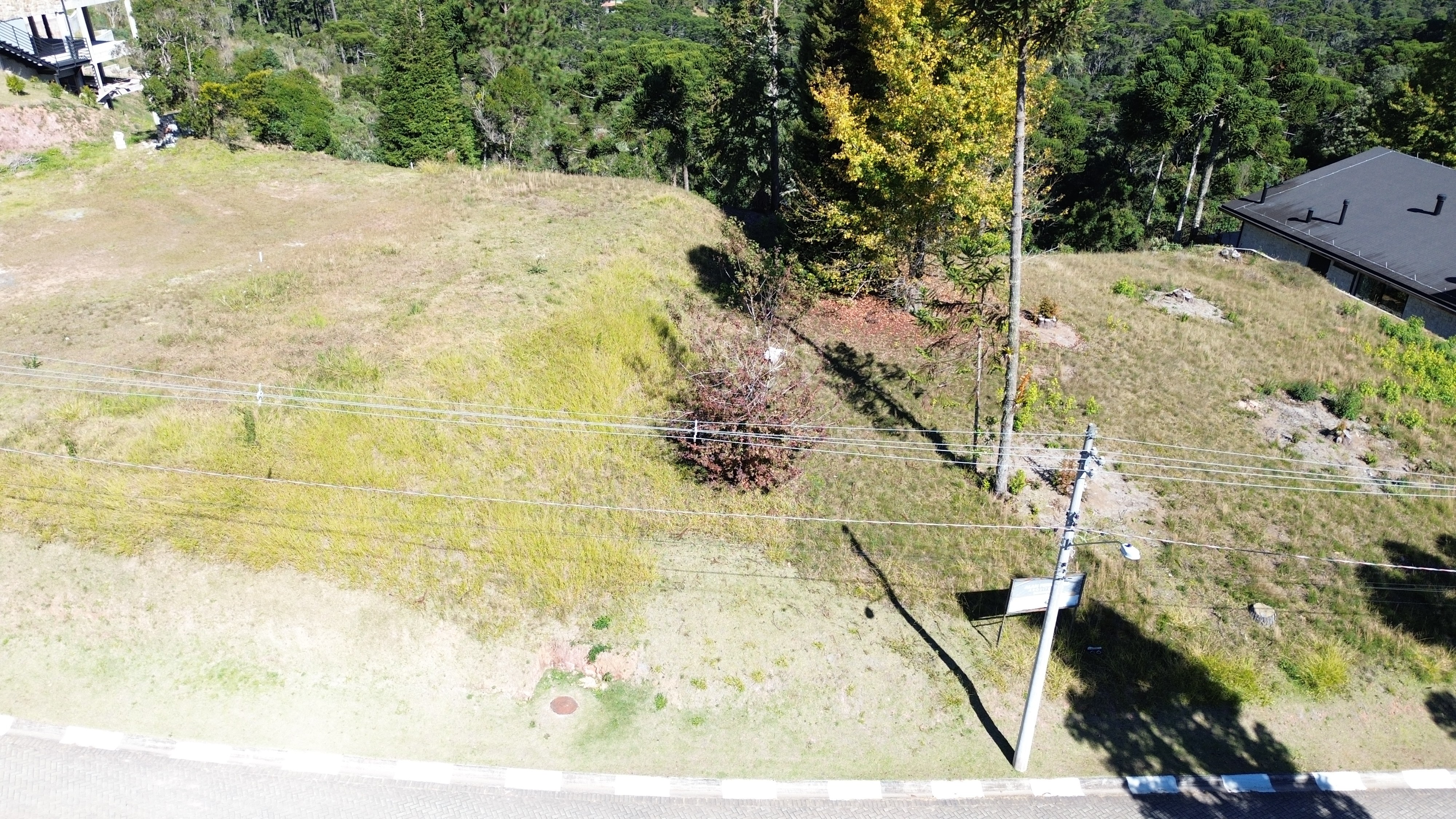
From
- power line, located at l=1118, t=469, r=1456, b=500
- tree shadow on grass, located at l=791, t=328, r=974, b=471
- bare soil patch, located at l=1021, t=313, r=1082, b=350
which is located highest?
bare soil patch, located at l=1021, t=313, r=1082, b=350

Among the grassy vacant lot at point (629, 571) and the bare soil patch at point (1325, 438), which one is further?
the bare soil patch at point (1325, 438)

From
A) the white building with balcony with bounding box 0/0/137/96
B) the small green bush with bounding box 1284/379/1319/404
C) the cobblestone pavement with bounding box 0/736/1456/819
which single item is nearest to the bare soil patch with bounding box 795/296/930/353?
the small green bush with bounding box 1284/379/1319/404

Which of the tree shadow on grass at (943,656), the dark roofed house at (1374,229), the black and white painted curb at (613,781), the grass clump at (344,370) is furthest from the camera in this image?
the dark roofed house at (1374,229)

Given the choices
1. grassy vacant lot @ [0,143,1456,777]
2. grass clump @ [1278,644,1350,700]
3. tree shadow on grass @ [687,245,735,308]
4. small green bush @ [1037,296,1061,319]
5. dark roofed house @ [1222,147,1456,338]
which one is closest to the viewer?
grassy vacant lot @ [0,143,1456,777]

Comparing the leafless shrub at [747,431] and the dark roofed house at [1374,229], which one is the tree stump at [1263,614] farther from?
the dark roofed house at [1374,229]

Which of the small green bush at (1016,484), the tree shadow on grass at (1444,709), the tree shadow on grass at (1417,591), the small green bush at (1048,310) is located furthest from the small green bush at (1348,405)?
the small green bush at (1016,484)

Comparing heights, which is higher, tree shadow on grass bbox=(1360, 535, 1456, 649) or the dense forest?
the dense forest

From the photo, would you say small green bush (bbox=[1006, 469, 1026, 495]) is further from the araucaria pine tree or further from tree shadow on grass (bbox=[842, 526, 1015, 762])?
the araucaria pine tree

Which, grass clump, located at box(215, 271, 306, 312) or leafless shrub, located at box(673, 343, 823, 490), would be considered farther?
grass clump, located at box(215, 271, 306, 312)
